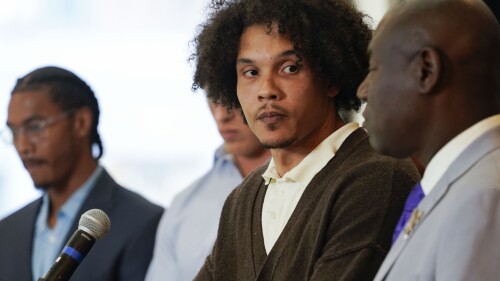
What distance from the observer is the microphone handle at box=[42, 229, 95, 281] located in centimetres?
234

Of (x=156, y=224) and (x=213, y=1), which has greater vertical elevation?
(x=213, y=1)

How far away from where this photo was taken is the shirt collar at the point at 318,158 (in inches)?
106

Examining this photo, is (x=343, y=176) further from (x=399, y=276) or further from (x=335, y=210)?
(x=399, y=276)

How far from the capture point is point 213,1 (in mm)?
3125

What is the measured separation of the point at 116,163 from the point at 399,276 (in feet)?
9.42

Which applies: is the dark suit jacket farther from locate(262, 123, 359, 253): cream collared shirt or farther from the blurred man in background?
locate(262, 123, 359, 253): cream collared shirt

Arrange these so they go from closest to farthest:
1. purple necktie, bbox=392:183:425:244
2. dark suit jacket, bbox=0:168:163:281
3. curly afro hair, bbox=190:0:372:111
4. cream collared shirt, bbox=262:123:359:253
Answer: purple necktie, bbox=392:183:425:244
cream collared shirt, bbox=262:123:359:253
curly afro hair, bbox=190:0:372:111
dark suit jacket, bbox=0:168:163:281

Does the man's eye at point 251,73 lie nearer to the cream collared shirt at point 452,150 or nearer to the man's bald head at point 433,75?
the man's bald head at point 433,75

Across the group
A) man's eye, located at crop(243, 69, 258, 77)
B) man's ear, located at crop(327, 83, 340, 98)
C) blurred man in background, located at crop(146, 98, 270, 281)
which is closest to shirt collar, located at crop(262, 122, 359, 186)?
man's ear, located at crop(327, 83, 340, 98)

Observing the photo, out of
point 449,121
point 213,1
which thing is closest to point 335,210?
point 449,121

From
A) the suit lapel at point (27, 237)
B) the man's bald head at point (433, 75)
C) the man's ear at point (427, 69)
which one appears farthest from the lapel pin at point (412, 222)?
the suit lapel at point (27, 237)

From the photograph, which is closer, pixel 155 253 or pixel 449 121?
pixel 449 121

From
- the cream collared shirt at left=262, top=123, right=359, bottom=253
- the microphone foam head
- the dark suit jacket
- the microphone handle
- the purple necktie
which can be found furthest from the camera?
the dark suit jacket

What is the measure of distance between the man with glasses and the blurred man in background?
87 mm
